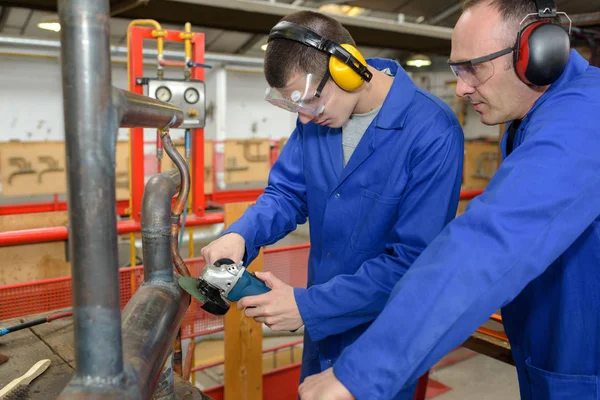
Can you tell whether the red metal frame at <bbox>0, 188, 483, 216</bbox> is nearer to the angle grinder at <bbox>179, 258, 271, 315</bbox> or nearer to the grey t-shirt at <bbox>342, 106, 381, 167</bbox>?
the grey t-shirt at <bbox>342, 106, 381, 167</bbox>

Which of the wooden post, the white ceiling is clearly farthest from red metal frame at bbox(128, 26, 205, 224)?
the white ceiling

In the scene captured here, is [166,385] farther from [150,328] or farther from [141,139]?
[141,139]

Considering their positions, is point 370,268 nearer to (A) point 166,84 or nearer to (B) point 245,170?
(A) point 166,84

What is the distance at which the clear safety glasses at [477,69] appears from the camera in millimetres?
1132

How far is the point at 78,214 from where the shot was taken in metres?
0.69

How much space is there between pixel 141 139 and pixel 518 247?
2.98 meters

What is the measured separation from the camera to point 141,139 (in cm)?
337

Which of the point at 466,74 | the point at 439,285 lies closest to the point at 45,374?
the point at 439,285

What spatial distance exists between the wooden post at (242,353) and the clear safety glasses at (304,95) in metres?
1.23

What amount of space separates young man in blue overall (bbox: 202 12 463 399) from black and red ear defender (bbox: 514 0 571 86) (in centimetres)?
38

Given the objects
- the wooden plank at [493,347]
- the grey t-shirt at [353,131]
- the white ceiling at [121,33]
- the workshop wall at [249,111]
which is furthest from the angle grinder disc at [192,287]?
the workshop wall at [249,111]

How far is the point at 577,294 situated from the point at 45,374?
1425 mm

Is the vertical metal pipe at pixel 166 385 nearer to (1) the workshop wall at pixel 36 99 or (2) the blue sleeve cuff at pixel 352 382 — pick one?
(2) the blue sleeve cuff at pixel 352 382

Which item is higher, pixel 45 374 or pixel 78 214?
pixel 78 214
